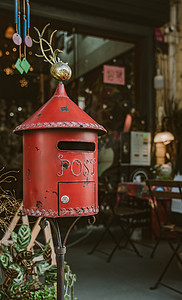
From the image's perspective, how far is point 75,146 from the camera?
178 centimetres

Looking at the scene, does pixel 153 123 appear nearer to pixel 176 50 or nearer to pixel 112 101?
pixel 112 101

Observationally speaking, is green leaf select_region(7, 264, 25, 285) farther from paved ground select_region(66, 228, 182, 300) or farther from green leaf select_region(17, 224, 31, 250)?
paved ground select_region(66, 228, 182, 300)

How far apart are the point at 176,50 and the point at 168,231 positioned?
4.45 metres

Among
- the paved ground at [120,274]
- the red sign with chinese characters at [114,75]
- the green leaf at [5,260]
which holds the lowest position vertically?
the paved ground at [120,274]

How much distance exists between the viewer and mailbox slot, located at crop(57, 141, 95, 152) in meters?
1.76

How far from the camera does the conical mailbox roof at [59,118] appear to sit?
1.65m

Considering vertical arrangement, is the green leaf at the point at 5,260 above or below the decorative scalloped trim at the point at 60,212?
below

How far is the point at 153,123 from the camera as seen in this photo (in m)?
6.21

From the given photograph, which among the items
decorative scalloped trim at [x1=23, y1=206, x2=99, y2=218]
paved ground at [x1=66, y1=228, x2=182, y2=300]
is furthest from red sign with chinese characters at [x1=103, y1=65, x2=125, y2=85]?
decorative scalloped trim at [x1=23, y1=206, x2=99, y2=218]

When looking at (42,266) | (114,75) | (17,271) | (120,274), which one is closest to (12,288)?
(17,271)

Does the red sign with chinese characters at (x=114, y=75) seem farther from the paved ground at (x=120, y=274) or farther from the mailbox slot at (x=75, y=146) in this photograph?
the mailbox slot at (x=75, y=146)

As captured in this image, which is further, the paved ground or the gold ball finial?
the paved ground

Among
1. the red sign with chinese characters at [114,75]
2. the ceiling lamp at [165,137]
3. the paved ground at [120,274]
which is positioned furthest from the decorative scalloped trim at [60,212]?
the red sign with chinese characters at [114,75]

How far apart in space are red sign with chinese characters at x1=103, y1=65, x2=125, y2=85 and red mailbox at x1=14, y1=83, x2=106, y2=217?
4.47 metres
